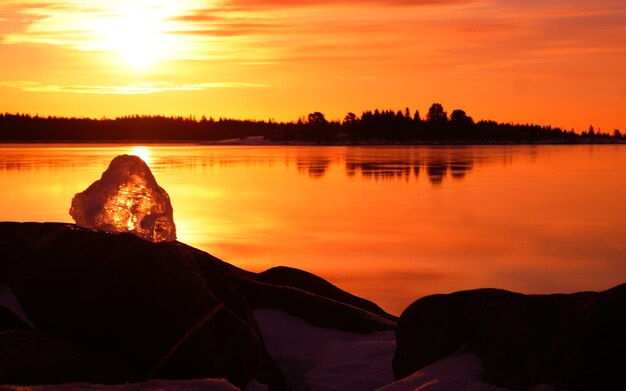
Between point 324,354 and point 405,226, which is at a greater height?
point 324,354

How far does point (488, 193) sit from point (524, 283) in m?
19.5

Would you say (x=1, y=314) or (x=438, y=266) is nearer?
(x=1, y=314)

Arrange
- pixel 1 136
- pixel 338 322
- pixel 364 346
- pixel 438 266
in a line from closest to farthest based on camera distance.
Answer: pixel 364 346
pixel 338 322
pixel 438 266
pixel 1 136

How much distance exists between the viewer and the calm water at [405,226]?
15.1 m

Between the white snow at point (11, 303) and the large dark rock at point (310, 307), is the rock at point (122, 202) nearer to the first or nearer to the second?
the large dark rock at point (310, 307)

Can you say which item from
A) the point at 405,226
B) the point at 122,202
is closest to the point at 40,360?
the point at 122,202

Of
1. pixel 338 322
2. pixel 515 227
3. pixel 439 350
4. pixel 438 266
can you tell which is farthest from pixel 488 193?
pixel 439 350

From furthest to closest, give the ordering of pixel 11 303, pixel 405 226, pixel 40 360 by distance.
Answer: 1. pixel 405 226
2. pixel 11 303
3. pixel 40 360

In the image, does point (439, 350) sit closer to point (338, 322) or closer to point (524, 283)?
point (338, 322)

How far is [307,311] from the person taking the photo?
29.3 feet

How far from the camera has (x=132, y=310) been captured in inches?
253

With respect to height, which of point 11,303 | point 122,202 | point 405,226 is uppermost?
point 122,202

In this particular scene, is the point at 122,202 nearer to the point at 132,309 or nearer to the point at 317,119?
the point at 132,309

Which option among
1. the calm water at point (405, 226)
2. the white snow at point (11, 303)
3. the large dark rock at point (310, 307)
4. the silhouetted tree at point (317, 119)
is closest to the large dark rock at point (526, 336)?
the large dark rock at point (310, 307)
